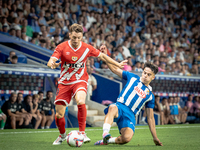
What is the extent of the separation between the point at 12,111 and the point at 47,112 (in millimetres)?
1242

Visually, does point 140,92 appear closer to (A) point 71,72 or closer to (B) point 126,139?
(B) point 126,139

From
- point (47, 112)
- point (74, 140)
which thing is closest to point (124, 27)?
point (47, 112)

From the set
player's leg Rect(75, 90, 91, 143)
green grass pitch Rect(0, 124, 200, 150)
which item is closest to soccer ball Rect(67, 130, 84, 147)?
green grass pitch Rect(0, 124, 200, 150)

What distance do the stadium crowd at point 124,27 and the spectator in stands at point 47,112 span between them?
8.60 feet

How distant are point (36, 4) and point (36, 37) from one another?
191cm

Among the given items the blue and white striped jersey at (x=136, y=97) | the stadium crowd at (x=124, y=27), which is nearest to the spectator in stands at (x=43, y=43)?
the stadium crowd at (x=124, y=27)

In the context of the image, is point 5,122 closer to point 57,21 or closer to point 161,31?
point 57,21

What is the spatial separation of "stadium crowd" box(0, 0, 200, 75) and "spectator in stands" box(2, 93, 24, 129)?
289 cm

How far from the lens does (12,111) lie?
972 centimetres

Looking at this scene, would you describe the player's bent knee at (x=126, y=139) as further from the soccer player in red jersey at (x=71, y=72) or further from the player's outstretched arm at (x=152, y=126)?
the soccer player in red jersey at (x=71, y=72)

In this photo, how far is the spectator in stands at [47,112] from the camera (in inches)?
405

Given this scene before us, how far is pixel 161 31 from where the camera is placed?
18.3 metres

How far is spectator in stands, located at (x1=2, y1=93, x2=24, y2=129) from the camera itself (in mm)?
9617

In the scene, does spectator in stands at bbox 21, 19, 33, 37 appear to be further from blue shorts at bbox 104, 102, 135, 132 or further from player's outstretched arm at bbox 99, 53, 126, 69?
blue shorts at bbox 104, 102, 135, 132
